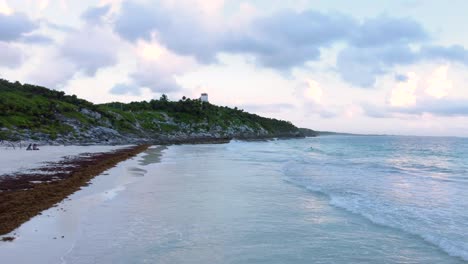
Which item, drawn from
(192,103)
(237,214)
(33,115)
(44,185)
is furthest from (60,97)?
(237,214)

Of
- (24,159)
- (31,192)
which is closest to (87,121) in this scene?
(24,159)

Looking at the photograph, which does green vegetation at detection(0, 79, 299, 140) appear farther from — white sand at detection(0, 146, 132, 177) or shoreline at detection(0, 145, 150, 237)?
shoreline at detection(0, 145, 150, 237)

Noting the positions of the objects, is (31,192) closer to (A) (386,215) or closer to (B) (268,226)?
(B) (268,226)

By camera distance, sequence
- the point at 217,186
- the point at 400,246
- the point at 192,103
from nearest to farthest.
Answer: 1. the point at 400,246
2. the point at 217,186
3. the point at 192,103

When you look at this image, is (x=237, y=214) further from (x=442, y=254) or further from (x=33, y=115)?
(x=33, y=115)

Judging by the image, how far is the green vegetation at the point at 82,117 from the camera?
84.8m

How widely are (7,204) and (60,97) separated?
120973 millimetres

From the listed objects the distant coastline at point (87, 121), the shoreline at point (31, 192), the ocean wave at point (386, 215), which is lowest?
the ocean wave at point (386, 215)

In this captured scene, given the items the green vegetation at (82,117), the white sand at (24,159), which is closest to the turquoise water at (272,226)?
the white sand at (24,159)

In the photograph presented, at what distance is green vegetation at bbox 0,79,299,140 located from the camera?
8475cm

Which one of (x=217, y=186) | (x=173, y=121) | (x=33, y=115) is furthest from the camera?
(x=173, y=121)

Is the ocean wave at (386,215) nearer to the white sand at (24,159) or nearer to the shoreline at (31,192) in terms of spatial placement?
the shoreline at (31,192)

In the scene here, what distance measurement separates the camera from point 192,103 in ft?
597

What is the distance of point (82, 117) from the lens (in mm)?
105812
